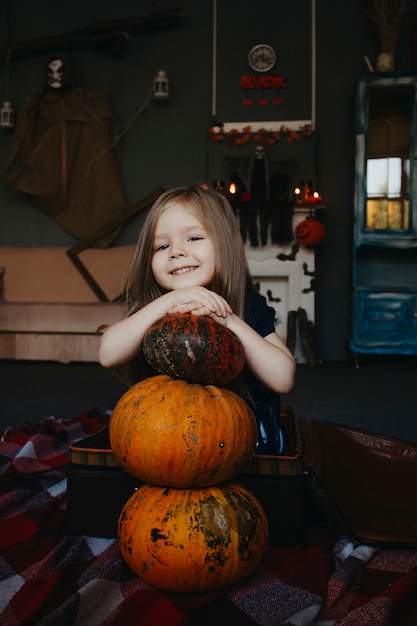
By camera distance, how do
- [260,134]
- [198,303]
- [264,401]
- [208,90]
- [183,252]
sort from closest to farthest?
[198,303] < [183,252] < [264,401] < [260,134] < [208,90]

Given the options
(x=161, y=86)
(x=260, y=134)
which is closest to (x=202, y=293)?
(x=260, y=134)

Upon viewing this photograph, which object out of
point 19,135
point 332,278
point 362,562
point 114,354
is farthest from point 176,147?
point 362,562

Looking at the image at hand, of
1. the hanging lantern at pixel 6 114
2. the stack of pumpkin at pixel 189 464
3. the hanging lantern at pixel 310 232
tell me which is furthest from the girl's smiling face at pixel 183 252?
the hanging lantern at pixel 6 114

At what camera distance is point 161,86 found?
473 cm

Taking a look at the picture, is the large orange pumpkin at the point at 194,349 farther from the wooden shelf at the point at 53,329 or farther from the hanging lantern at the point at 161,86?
the hanging lantern at the point at 161,86

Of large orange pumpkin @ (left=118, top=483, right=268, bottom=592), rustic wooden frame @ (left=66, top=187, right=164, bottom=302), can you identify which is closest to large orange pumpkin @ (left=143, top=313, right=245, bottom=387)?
large orange pumpkin @ (left=118, top=483, right=268, bottom=592)

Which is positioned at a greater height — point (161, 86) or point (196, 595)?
point (161, 86)

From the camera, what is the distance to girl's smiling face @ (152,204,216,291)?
1.17 meters

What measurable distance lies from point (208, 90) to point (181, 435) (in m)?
4.65

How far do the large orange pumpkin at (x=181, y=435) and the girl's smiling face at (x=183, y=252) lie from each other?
12.3 inches

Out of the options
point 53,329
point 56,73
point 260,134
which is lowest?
point 53,329

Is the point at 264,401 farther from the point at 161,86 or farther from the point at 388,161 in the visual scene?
the point at 161,86

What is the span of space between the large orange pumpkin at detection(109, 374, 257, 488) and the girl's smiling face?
31 centimetres

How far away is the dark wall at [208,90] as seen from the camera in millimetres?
4699
